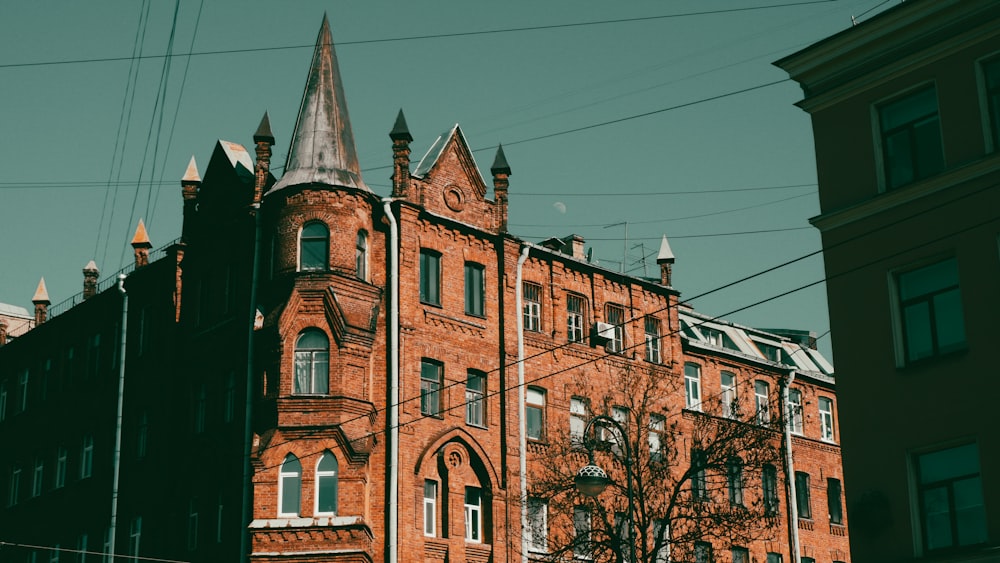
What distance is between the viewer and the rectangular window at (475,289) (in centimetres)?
4319

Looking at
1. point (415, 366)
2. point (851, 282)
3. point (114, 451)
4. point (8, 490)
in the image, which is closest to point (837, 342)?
point (851, 282)

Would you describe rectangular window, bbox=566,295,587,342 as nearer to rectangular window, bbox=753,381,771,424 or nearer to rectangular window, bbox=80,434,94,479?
rectangular window, bbox=753,381,771,424

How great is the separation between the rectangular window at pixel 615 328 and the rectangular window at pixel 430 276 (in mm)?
7219

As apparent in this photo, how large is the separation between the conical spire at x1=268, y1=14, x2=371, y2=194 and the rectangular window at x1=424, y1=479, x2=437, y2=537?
29.1ft

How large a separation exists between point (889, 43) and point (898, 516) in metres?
8.90

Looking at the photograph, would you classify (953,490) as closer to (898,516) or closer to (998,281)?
(898,516)

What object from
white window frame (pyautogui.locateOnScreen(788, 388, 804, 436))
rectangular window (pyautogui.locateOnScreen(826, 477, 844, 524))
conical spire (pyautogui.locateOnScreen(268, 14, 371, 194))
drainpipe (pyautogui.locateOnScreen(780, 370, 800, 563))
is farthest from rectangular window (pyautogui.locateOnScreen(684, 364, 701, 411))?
conical spire (pyautogui.locateOnScreen(268, 14, 371, 194))

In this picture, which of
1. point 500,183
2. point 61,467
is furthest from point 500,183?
point 61,467

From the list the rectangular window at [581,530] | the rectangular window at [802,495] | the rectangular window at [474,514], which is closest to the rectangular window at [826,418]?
the rectangular window at [802,495]

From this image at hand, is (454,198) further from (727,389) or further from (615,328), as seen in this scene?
(727,389)

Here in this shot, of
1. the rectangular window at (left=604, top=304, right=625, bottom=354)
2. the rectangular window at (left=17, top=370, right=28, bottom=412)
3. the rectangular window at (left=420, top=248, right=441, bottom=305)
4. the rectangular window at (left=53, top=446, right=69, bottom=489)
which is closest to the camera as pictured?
the rectangular window at (left=420, top=248, right=441, bottom=305)

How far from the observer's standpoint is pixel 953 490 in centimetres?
2375

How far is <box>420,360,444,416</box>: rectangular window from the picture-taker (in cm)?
4081

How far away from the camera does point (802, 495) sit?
52.3 meters
